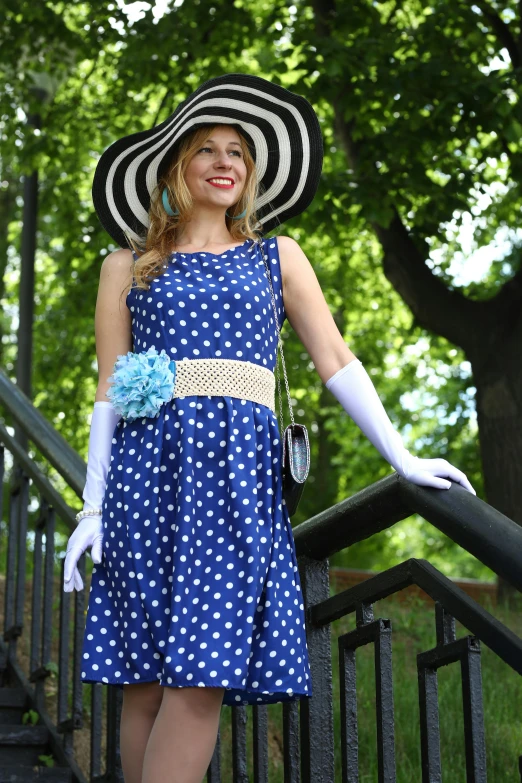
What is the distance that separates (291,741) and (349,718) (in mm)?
248

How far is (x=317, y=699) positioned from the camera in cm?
243

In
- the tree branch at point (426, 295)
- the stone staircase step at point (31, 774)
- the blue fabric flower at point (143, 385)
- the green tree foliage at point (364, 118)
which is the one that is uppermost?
the green tree foliage at point (364, 118)

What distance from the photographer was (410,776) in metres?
3.71

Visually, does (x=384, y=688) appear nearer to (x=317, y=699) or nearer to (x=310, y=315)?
(x=317, y=699)

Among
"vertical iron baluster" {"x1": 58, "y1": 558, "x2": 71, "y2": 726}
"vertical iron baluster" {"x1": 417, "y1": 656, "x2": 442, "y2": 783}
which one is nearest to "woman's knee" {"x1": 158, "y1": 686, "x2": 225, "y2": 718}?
"vertical iron baluster" {"x1": 417, "y1": 656, "x2": 442, "y2": 783}

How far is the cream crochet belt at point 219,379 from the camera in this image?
253 centimetres

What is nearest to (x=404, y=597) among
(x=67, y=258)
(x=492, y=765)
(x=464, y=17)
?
(x=492, y=765)

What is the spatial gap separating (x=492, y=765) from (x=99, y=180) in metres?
2.46

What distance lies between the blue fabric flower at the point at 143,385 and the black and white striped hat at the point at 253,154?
0.52 m

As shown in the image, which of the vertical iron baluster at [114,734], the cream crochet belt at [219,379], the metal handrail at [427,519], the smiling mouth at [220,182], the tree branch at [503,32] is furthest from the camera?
the tree branch at [503,32]

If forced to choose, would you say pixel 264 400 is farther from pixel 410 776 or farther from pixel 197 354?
pixel 410 776

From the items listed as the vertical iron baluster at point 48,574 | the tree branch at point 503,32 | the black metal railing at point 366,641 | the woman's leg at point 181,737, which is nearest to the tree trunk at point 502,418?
the tree branch at point 503,32

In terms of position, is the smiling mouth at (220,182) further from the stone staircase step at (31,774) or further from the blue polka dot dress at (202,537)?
the stone staircase step at (31,774)

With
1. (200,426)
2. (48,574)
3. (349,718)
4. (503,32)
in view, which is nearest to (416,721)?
(48,574)
